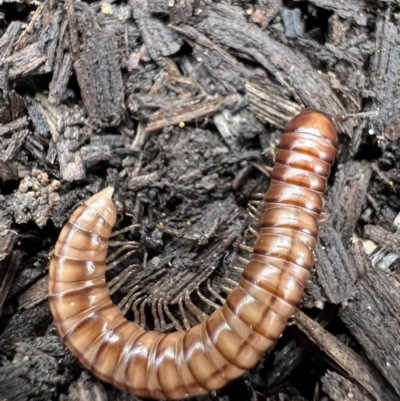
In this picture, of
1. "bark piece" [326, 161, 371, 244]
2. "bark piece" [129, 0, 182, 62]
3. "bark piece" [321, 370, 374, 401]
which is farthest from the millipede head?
"bark piece" [321, 370, 374, 401]

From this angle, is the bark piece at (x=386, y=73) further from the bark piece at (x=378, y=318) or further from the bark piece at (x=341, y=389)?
the bark piece at (x=341, y=389)

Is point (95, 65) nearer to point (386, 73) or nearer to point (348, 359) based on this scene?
point (386, 73)

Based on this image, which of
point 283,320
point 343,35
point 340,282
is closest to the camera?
point 283,320

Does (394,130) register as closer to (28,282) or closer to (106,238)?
(106,238)

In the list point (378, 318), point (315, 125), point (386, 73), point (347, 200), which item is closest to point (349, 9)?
point (386, 73)

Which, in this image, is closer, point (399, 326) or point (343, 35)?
point (399, 326)

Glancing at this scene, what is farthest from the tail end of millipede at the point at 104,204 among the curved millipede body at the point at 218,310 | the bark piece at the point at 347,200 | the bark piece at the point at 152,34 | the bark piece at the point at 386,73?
the bark piece at the point at 386,73

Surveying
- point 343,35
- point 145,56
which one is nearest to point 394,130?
point 343,35
